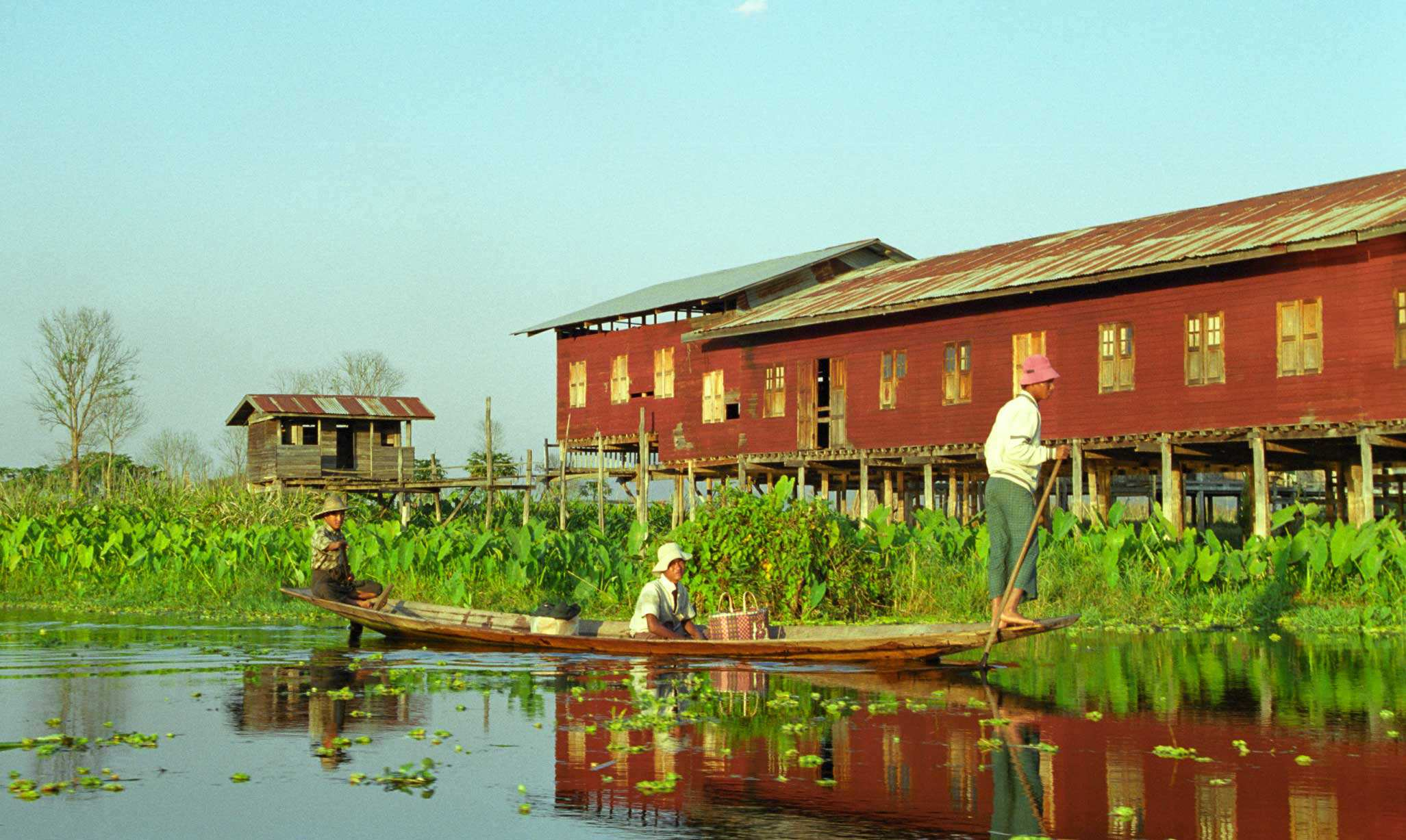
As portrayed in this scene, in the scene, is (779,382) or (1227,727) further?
(779,382)

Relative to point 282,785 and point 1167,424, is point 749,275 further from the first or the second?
point 282,785

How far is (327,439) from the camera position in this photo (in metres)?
47.1

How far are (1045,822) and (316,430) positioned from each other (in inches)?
1705

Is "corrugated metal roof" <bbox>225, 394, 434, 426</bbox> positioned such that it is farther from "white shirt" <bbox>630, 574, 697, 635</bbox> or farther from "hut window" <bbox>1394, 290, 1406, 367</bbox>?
"white shirt" <bbox>630, 574, 697, 635</bbox>

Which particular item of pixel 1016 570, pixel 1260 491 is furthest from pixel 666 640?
pixel 1260 491

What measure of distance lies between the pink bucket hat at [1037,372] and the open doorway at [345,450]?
3919 centimetres

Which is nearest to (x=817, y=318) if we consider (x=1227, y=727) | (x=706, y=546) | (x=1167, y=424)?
(x=1167, y=424)

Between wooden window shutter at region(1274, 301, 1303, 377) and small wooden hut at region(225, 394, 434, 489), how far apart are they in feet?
92.3

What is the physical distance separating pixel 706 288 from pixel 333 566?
24909 millimetres

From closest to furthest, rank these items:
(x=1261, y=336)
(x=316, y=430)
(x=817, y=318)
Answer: (x=1261, y=336)
(x=817, y=318)
(x=316, y=430)

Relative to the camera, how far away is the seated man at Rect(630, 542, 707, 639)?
12.4 meters

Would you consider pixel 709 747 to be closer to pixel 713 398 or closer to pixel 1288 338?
pixel 1288 338

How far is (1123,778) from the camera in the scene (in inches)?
279

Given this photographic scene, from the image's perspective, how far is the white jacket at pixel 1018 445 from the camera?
10758mm
